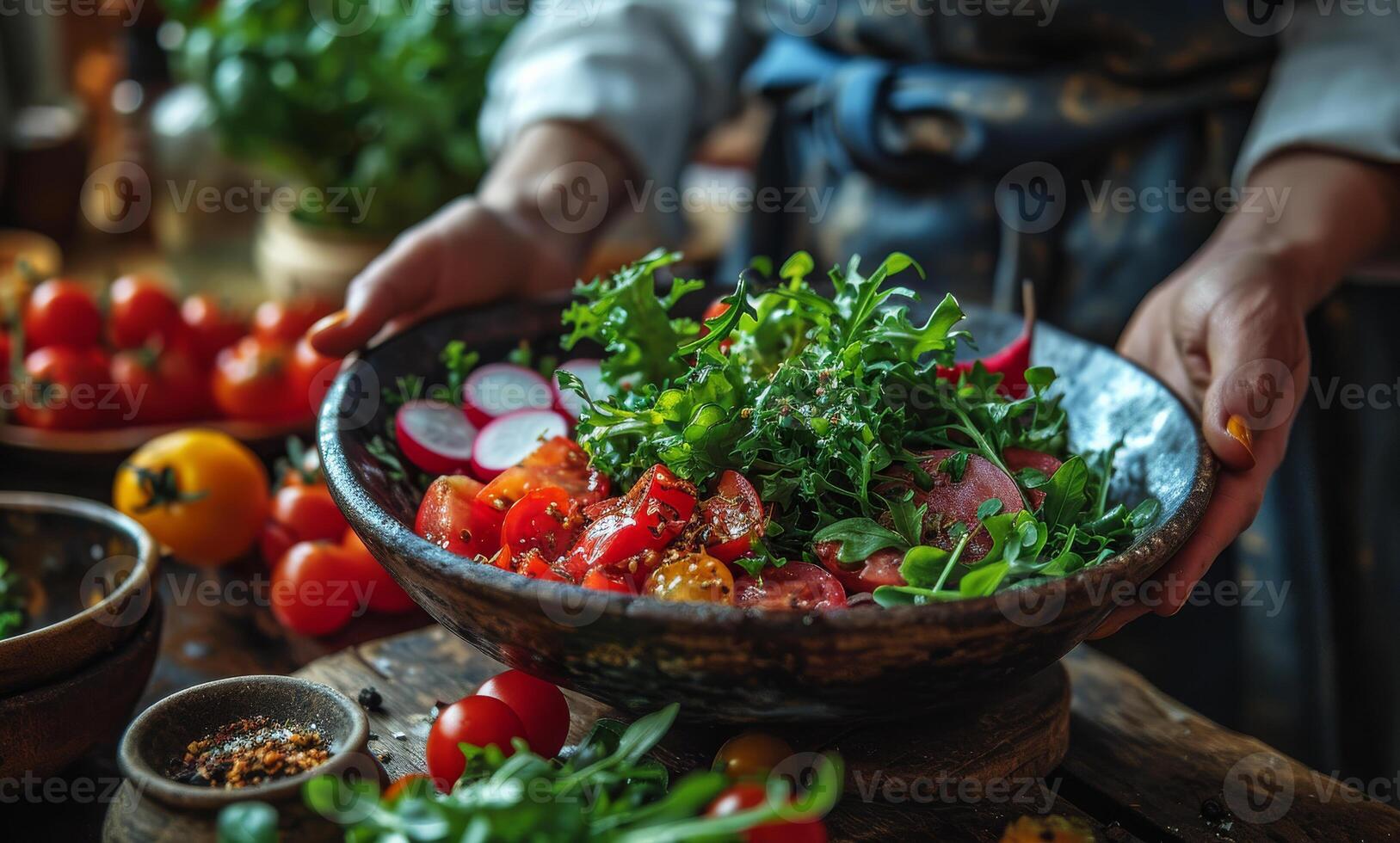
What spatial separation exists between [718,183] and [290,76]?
1.38 m

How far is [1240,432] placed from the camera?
1.12m

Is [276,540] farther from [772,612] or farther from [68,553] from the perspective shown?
[772,612]

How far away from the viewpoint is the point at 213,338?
210 cm

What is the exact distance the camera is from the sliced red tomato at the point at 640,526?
0.98 metres

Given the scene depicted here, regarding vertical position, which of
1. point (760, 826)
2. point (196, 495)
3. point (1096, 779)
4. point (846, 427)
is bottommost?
point (1096, 779)

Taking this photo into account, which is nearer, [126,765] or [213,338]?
[126,765]

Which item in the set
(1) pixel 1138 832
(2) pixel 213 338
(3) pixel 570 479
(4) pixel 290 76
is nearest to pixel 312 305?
(2) pixel 213 338

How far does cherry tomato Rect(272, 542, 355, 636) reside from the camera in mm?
1391

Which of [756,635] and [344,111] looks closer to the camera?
[756,635]

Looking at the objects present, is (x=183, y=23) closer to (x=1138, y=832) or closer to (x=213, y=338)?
(x=213, y=338)

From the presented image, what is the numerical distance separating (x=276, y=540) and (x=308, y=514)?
6 centimetres

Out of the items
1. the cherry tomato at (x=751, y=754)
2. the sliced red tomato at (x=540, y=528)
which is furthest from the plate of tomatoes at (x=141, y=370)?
the cherry tomato at (x=751, y=754)

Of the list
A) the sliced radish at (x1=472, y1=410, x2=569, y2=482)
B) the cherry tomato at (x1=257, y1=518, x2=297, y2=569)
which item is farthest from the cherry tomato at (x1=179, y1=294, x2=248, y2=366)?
the sliced radish at (x1=472, y1=410, x2=569, y2=482)

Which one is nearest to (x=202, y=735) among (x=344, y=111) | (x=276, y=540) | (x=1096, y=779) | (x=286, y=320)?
(x=276, y=540)
